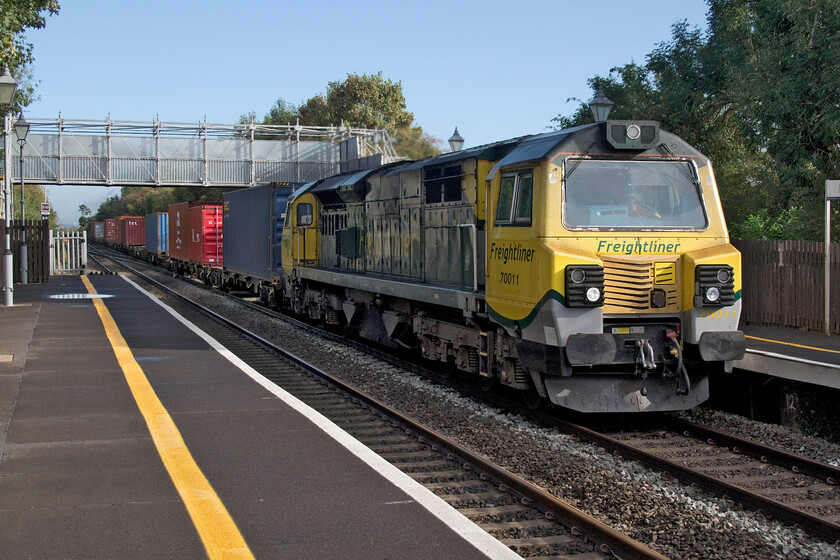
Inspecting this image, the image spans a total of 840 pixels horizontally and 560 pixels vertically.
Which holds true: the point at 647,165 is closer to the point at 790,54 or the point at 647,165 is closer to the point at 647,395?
the point at 647,395

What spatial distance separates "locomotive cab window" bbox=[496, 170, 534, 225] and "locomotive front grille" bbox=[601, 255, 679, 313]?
1.01 m

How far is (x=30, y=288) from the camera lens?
28406 millimetres

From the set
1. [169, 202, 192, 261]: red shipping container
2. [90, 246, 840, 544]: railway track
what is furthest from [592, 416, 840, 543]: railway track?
[169, 202, 192, 261]: red shipping container

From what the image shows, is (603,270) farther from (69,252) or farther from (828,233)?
(69,252)

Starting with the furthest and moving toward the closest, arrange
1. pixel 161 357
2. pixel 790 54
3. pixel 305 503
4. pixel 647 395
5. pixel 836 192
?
pixel 790 54, pixel 161 357, pixel 836 192, pixel 647 395, pixel 305 503

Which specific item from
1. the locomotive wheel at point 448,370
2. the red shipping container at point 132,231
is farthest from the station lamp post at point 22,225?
the red shipping container at point 132,231

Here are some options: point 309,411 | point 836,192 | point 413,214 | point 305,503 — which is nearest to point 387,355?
point 413,214

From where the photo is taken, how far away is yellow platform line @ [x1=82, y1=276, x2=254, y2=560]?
5047mm

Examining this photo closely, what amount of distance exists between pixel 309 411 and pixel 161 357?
5.13 meters

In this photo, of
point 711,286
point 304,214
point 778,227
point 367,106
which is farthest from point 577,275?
point 367,106

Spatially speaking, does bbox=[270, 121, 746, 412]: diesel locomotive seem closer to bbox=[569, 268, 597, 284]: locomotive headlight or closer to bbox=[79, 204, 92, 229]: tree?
bbox=[569, 268, 597, 284]: locomotive headlight

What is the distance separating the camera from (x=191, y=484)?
6.33 metres

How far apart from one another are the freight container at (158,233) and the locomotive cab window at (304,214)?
28.2 m

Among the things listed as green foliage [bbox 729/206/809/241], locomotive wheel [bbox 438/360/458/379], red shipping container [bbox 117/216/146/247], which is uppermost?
red shipping container [bbox 117/216/146/247]
